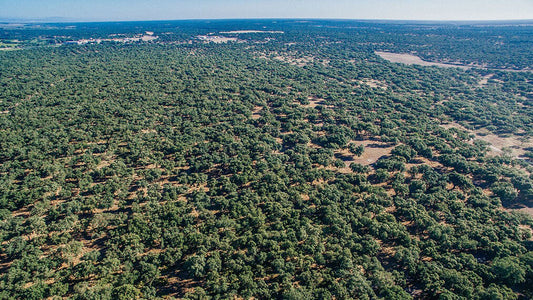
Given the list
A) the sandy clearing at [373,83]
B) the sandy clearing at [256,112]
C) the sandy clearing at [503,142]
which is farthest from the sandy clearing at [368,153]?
the sandy clearing at [373,83]

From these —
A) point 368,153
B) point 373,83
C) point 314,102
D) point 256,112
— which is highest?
point 373,83

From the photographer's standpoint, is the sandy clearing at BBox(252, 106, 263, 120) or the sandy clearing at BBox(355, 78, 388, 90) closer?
the sandy clearing at BBox(252, 106, 263, 120)

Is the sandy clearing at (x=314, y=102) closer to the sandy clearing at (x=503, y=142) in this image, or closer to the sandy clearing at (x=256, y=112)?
the sandy clearing at (x=256, y=112)

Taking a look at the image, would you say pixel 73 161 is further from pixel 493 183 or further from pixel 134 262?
pixel 493 183

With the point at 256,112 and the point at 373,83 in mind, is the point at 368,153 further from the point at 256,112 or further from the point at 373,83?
the point at 373,83

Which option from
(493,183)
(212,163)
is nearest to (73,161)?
(212,163)

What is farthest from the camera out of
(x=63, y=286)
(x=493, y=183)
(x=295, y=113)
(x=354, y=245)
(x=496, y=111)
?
(x=496, y=111)

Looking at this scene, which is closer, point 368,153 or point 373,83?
point 368,153

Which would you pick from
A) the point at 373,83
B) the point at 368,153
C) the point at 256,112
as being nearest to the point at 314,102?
the point at 256,112

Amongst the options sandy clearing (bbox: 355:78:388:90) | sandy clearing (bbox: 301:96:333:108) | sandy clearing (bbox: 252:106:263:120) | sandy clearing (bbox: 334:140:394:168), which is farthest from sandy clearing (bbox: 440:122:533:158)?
sandy clearing (bbox: 252:106:263:120)

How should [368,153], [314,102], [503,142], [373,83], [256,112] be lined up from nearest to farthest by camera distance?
[368,153] → [503,142] → [256,112] → [314,102] → [373,83]

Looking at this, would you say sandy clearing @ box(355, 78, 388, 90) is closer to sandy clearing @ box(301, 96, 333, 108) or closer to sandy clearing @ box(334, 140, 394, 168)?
sandy clearing @ box(301, 96, 333, 108)
